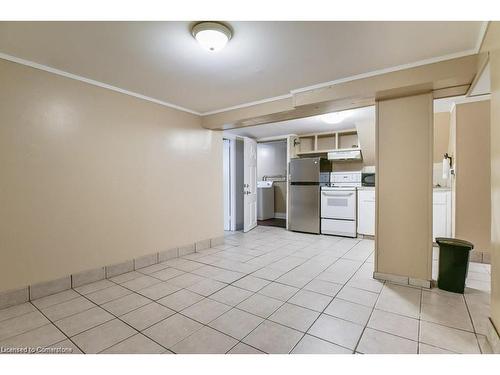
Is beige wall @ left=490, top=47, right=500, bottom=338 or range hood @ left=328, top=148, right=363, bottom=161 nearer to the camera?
beige wall @ left=490, top=47, right=500, bottom=338

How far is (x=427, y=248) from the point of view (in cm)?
257

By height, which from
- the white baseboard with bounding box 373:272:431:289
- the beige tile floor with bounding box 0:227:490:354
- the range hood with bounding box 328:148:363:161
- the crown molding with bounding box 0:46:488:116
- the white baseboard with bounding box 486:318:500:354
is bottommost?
the beige tile floor with bounding box 0:227:490:354

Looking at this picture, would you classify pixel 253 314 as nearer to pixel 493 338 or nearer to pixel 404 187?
pixel 493 338

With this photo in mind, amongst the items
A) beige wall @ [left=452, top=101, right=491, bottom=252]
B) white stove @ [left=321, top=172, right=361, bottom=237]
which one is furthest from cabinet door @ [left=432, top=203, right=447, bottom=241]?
white stove @ [left=321, top=172, right=361, bottom=237]

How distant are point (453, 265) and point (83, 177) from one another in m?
4.08

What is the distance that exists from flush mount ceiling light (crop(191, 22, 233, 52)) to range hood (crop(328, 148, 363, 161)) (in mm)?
4097

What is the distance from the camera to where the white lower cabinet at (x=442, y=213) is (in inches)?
157

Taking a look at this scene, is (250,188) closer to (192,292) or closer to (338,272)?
(338,272)

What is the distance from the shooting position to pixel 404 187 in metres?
2.67

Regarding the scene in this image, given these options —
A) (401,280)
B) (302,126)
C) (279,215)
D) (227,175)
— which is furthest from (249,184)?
(401,280)

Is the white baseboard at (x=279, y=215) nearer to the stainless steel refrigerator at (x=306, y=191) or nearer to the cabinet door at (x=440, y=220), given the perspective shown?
the stainless steel refrigerator at (x=306, y=191)

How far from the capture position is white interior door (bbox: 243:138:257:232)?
18.2 feet

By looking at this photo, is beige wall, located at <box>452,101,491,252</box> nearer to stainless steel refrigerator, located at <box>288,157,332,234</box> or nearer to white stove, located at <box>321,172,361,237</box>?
white stove, located at <box>321,172,361,237</box>

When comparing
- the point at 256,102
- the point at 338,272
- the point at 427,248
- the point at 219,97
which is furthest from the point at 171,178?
the point at 427,248
